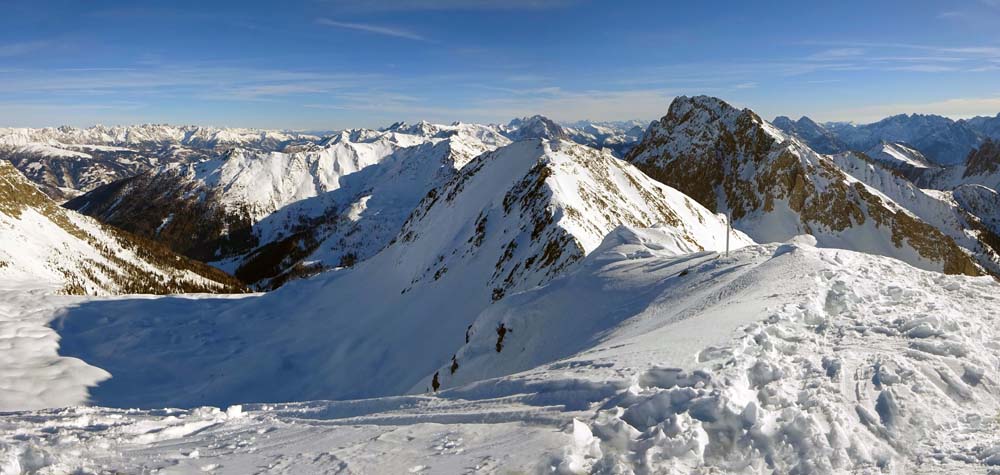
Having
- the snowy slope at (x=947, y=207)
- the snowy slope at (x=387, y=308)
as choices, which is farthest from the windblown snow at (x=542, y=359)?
the snowy slope at (x=947, y=207)

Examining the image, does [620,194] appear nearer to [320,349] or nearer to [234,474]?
[320,349]

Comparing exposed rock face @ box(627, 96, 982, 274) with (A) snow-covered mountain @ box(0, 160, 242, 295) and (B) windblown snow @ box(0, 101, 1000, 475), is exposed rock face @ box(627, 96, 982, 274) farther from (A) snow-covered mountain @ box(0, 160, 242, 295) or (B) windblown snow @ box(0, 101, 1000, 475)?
(A) snow-covered mountain @ box(0, 160, 242, 295)

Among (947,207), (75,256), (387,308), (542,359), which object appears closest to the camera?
(542,359)

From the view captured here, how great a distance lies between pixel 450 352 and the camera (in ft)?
110

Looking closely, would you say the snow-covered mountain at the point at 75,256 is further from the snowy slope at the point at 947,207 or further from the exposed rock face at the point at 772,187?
the snowy slope at the point at 947,207

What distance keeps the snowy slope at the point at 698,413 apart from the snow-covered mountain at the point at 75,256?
85.6 metres

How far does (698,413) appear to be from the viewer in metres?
7.07

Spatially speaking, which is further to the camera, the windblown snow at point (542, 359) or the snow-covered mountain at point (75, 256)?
the snow-covered mountain at point (75, 256)

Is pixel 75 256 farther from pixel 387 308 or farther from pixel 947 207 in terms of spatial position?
pixel 947 207

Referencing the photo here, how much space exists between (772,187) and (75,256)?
16230cm

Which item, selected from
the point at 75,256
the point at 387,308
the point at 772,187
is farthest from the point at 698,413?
the point at 75,256

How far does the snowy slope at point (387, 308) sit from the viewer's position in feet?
115

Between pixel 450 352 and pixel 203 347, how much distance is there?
2586 cm

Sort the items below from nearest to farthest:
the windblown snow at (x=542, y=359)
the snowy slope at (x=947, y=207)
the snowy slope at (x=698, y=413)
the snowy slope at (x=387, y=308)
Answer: the snowy slope at (x=698, y=413)
the windblown snow at (x=542, y=359)
the snowy slope at (x=387, y=308)
the snowy slope at (x=947, y=207)
